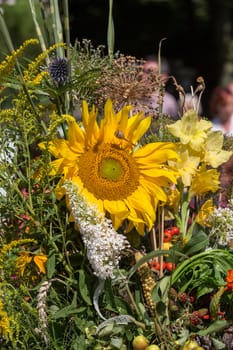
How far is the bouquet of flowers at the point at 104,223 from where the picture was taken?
64.5 inches

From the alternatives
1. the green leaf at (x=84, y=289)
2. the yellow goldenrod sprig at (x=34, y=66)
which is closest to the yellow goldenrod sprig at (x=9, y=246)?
the green leaf at (x=84, y=289)

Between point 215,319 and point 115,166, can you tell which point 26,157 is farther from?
point 215,319

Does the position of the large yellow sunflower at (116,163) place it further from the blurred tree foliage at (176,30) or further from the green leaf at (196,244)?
the blurred tree foliage at (176,30)

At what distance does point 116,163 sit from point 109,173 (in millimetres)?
25

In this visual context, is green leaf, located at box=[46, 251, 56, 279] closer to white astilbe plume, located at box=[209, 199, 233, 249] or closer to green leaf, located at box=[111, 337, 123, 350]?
green leaf, located at box=[111, 337, 123, 350]

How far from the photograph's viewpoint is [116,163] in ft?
5.71

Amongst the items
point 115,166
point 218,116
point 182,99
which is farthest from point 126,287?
point 218,116

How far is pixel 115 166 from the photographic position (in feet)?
5.71

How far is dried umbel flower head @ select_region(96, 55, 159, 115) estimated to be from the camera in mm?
1830

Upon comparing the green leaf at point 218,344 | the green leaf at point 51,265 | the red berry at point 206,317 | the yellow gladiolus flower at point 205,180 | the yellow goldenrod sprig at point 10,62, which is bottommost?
the green leaf at point 218,344

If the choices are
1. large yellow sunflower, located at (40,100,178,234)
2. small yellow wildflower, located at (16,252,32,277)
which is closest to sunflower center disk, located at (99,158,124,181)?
large yellow sunflower, located at (40,100,178,234)

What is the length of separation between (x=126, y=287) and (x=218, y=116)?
3.81 m

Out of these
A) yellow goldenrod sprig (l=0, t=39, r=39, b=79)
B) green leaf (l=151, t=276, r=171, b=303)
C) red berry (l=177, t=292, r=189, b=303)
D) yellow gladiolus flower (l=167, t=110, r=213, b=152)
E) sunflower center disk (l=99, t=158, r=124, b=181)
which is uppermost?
yellow goldenrod sprig (l=0, t=39, r=39, b=79)

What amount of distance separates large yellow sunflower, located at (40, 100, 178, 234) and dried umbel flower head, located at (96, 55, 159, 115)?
0.12 m
